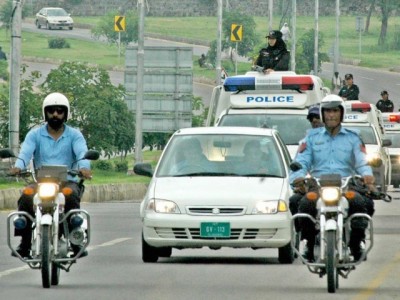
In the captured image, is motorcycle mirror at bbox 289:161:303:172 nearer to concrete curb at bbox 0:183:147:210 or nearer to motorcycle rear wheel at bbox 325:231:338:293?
motorcycle rear wheel at bbox 325:231:338:293

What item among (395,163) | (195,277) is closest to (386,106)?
(395,163)

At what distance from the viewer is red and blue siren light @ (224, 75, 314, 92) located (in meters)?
29.6

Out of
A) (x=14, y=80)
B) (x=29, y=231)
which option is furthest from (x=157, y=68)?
(x=29, y=231)

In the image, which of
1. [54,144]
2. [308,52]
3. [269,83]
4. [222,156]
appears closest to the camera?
[54,144]

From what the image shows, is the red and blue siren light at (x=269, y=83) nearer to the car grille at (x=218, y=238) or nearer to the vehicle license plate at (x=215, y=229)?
the car grille at (x=218, y=238)

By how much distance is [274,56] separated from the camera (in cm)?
3206

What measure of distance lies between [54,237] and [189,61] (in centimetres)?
3403

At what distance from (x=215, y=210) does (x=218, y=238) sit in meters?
0.30

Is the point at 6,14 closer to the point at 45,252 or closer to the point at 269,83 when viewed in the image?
the point at 269,83

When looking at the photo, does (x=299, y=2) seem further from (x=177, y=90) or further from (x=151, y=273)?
(x=151, y=273)

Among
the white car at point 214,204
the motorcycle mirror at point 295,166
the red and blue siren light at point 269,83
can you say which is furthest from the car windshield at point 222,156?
the red and blue siren light at point 269,83

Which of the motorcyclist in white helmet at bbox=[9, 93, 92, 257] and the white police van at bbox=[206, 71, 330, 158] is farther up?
the motorcyclist in white helmet at bbox=[9, 93, 92, 257]

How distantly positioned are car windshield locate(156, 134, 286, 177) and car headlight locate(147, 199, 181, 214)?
0.81m

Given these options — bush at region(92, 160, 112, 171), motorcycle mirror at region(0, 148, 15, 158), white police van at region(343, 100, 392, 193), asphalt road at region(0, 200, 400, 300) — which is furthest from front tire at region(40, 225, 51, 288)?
bush at region(92, 160, 112, 171)
